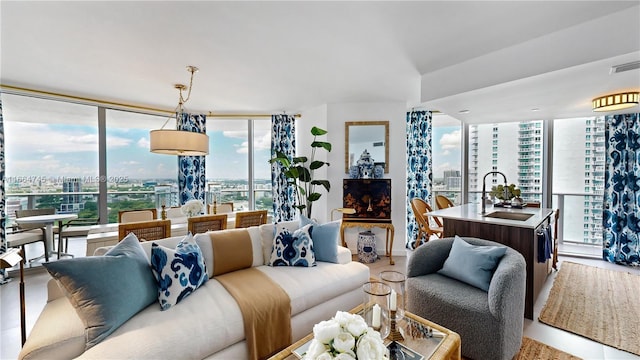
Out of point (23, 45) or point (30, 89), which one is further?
point (30, 89)

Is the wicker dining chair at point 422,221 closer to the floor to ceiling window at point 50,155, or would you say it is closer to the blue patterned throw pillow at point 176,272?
the blue patterned throw pillow at point 176,272

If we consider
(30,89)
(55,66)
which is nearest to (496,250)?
(55,66)

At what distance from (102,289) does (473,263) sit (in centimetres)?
262

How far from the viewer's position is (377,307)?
1.42 m

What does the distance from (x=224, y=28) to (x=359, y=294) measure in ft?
8.89

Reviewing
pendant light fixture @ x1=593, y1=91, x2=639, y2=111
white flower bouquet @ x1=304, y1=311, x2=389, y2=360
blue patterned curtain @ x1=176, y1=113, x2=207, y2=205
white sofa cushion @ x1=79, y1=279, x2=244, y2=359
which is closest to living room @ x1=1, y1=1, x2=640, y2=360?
pendant light fixture @ x1=593, y1=91, x2=639, y2=111

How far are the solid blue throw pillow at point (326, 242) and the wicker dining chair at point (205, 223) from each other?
3.93 ft

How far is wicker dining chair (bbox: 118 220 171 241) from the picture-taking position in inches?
99.5

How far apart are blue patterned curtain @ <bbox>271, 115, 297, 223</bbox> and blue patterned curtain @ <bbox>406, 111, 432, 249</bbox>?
233 centimetres

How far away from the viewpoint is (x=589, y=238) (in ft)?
14.8

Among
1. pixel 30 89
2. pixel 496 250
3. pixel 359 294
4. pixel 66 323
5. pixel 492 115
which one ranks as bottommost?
pixel 359 294

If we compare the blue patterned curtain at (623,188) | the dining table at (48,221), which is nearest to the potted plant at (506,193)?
the blue patterned curtain at (623,188)

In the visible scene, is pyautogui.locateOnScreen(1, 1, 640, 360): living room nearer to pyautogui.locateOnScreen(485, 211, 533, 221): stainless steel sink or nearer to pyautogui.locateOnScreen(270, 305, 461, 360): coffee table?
pyautogui.locateOnScreen(485, 211, 533, 221): stainless steel sink

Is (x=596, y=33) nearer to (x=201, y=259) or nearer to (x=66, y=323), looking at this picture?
(x=201, y=259)
